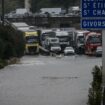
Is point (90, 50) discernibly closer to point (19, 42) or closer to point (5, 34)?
point (19, 42)

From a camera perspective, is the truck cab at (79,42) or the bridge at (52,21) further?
the bridge at (52,21)

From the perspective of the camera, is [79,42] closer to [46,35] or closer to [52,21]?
[46,35]

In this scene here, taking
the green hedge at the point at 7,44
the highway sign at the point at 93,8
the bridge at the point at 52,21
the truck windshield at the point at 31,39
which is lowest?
the bridge at the point at 52,21

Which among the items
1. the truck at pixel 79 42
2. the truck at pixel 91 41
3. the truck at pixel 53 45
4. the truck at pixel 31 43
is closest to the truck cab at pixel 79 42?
the truck at pixel 79 42

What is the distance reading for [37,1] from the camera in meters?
156

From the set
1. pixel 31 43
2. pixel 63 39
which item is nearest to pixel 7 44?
pixel 31 43

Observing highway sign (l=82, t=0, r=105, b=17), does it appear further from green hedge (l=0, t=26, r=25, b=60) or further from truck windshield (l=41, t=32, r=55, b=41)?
truck windshield (l=41, t=32, r=55, b=41)

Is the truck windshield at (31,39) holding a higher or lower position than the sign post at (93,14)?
lower

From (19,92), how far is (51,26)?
118m

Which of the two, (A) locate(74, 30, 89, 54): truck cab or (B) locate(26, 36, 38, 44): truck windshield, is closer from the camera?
(B) locate(26, 36, 38, 44): truck windshield

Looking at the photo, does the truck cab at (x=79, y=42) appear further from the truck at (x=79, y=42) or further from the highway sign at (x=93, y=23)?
the highway sign at (x=93, y=23)

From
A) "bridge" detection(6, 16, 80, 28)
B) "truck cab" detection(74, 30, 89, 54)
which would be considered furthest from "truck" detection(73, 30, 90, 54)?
"bridge" detection(6, 16, 80, 28)

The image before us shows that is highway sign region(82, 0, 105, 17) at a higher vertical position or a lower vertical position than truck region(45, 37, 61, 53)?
higher

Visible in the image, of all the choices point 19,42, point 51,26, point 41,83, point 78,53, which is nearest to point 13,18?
point 51,26
